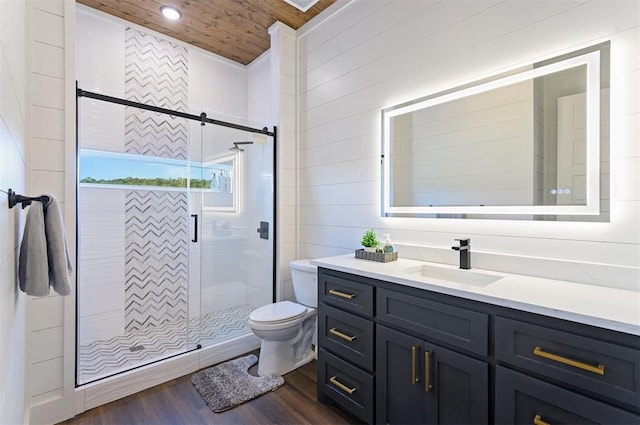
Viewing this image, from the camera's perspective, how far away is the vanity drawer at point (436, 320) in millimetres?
1225

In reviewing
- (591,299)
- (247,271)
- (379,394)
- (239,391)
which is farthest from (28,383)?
(591,299)

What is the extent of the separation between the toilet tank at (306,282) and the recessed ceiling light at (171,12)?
2.33 meters

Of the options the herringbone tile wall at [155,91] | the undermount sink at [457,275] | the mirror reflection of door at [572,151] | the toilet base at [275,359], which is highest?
the herringbone tile wall at [155,91]

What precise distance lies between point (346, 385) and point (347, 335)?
0.29 meters

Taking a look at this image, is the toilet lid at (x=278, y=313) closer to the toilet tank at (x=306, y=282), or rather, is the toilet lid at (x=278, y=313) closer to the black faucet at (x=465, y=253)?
the toilet tank at (x=306, y=282)

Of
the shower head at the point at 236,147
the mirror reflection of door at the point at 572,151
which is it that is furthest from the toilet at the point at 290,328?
the mirror reflection of door at the point at 572,151

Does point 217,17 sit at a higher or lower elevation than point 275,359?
higher

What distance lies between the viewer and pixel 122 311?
112 inches

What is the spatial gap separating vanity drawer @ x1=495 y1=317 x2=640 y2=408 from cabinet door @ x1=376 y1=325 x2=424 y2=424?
0.39 metres

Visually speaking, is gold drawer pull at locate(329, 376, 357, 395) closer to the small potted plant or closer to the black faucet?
the small potted plant

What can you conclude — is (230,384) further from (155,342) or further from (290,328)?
(155,342)

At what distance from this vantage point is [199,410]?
1.86 m

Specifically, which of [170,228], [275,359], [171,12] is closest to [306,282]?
[275,359]

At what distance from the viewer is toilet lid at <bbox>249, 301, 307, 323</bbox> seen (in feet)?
7.16
